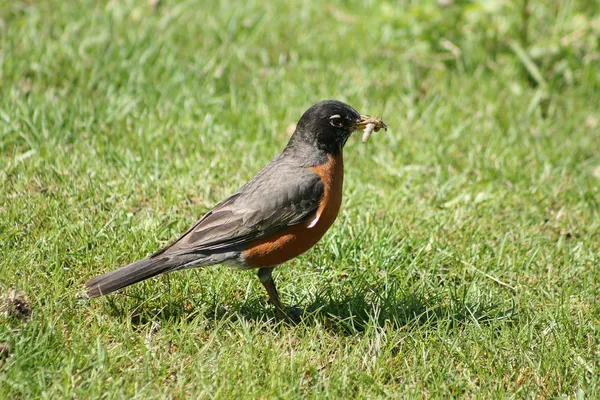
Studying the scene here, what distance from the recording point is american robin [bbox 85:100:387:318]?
389 cm

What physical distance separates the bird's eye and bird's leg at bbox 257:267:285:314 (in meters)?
0.92

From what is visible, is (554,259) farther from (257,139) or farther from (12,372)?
(12,372)

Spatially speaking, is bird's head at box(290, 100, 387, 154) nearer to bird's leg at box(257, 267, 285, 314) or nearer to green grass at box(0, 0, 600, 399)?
green grass at box(0, 0, 600, 399)

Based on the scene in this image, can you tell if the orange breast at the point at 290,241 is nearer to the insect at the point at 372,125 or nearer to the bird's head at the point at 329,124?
the bird's head at the point at 329,124

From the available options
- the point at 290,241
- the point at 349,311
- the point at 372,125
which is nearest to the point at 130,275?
the point at 290,241

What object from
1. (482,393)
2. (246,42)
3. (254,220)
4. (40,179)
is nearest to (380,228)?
(254,220)

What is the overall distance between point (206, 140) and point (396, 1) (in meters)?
3.34

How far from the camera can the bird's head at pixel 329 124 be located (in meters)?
4.38

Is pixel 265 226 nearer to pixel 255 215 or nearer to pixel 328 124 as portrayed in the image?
pixel 255 215

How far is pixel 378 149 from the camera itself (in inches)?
237

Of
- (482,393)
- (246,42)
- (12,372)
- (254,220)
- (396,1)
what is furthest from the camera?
(396,1)

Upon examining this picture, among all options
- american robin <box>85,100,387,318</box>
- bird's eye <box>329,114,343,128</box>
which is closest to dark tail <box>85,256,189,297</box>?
american robin <box>85,100,387,318</box>

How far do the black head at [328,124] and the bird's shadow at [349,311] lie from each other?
2.78 ft

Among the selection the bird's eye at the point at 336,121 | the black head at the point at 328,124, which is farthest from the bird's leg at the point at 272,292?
the bird's eye at the point at 336,121
